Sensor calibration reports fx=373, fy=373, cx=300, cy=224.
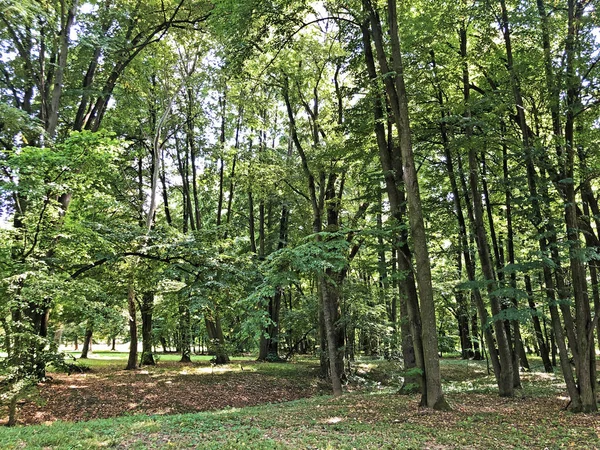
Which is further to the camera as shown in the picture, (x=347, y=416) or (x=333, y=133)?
(x=333, y=133)

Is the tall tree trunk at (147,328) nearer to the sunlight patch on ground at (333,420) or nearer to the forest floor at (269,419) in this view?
the forest floor at (269,419)

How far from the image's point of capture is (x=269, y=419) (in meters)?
7.71

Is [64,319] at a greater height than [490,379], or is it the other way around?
[64,319]

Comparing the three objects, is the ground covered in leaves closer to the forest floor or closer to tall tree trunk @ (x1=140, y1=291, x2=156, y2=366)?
the forest floor

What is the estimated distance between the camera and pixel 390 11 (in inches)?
317

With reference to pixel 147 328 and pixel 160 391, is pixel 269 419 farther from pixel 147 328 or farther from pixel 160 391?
pixel 147 328

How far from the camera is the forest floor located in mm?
5793

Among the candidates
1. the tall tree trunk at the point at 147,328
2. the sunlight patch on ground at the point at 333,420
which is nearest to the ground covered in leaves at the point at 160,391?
the tall tree trunk at the point at 147,328

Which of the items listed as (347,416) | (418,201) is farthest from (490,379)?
(418,201)

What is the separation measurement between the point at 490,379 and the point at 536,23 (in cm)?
1310

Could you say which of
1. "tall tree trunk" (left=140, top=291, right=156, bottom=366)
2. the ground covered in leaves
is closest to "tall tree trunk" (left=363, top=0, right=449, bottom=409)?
the ground covered in leaves

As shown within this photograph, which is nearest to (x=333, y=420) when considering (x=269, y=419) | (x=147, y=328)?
(x=269, y=419)

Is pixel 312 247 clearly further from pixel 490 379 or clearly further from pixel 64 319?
pixel 490 379

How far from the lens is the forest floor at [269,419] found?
579cm
